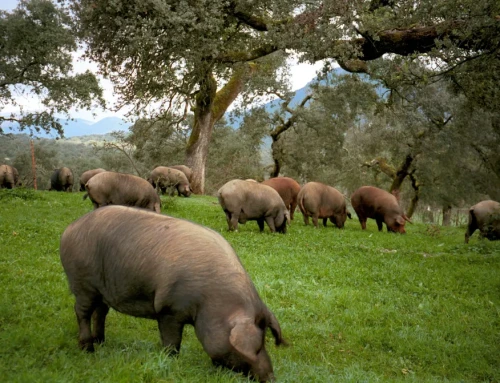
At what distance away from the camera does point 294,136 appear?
3538 centimetres

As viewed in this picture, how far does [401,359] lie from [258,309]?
10.2ft

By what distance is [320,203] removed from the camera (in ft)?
62.8

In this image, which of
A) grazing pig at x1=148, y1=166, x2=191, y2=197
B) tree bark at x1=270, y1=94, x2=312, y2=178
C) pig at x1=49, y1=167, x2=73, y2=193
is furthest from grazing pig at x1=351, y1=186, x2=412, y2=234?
pig at x1=49, y1=167, x2=73, y2=193

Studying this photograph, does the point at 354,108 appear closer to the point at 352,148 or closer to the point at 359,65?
the point at 359,65

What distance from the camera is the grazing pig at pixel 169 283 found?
4.41 meters

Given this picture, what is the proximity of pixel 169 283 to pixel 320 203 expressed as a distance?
586 inches

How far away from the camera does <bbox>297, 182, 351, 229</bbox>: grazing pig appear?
1895 cm

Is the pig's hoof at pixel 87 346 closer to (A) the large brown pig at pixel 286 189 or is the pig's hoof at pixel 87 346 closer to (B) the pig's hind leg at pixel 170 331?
(B) the pig's hind leg at pixel 170 331

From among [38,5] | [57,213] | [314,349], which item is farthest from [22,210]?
[314,349]

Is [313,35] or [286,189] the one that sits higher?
[313,35]

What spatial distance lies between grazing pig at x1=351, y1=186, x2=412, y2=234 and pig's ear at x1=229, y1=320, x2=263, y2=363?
55.6 ft

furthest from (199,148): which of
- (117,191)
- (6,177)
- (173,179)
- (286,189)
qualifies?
(117,191)

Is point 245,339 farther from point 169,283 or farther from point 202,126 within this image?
point 202,126

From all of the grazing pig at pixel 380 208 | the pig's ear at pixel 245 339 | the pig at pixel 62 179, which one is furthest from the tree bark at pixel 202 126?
the pig's ear at pixel 245 339
